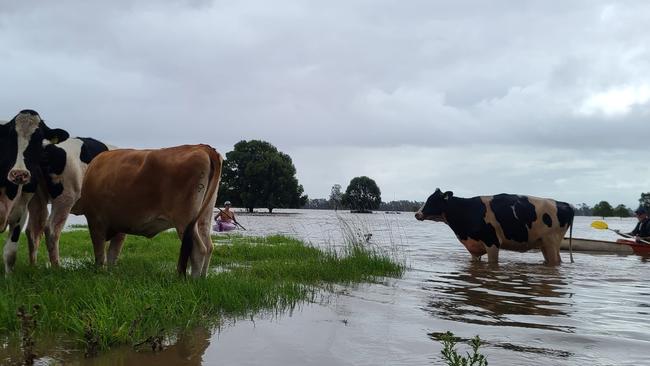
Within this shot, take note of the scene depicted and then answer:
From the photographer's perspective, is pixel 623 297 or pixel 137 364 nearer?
pixel 137 364

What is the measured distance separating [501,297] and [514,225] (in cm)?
569

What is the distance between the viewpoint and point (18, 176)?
566 centimetres

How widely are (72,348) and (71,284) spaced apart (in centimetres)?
174

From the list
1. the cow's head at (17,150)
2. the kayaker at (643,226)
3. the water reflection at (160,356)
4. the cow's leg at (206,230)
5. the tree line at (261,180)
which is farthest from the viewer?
the tree line at (261,180)

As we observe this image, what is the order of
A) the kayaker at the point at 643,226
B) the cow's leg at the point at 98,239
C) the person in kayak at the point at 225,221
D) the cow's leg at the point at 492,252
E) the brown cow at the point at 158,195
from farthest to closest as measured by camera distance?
the person in kayak at the point at 225,221 → the kayaker at the point at 643,226 → the cow's leg at the point at 492,252 → the cow's leg at the point at 98,239 → the brown cow at the point at 158,195

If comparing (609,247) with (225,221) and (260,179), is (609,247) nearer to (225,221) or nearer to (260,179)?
(225,221)

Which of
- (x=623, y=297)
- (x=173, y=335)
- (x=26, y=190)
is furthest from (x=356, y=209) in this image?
(x=173, y=335)

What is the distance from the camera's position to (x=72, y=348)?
3.64 m

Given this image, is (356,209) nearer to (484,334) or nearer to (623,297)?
(623,297)

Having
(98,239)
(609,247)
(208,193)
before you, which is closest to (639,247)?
(609,247)

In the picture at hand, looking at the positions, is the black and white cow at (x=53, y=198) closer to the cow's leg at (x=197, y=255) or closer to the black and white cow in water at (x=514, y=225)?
the cow's leg at (x=197, y=255)

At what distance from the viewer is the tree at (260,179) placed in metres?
75.4

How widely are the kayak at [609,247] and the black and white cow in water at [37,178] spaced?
1411cm

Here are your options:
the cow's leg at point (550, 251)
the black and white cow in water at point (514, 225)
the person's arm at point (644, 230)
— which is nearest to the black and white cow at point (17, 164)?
the black and white cow in water at point (514, 225)
